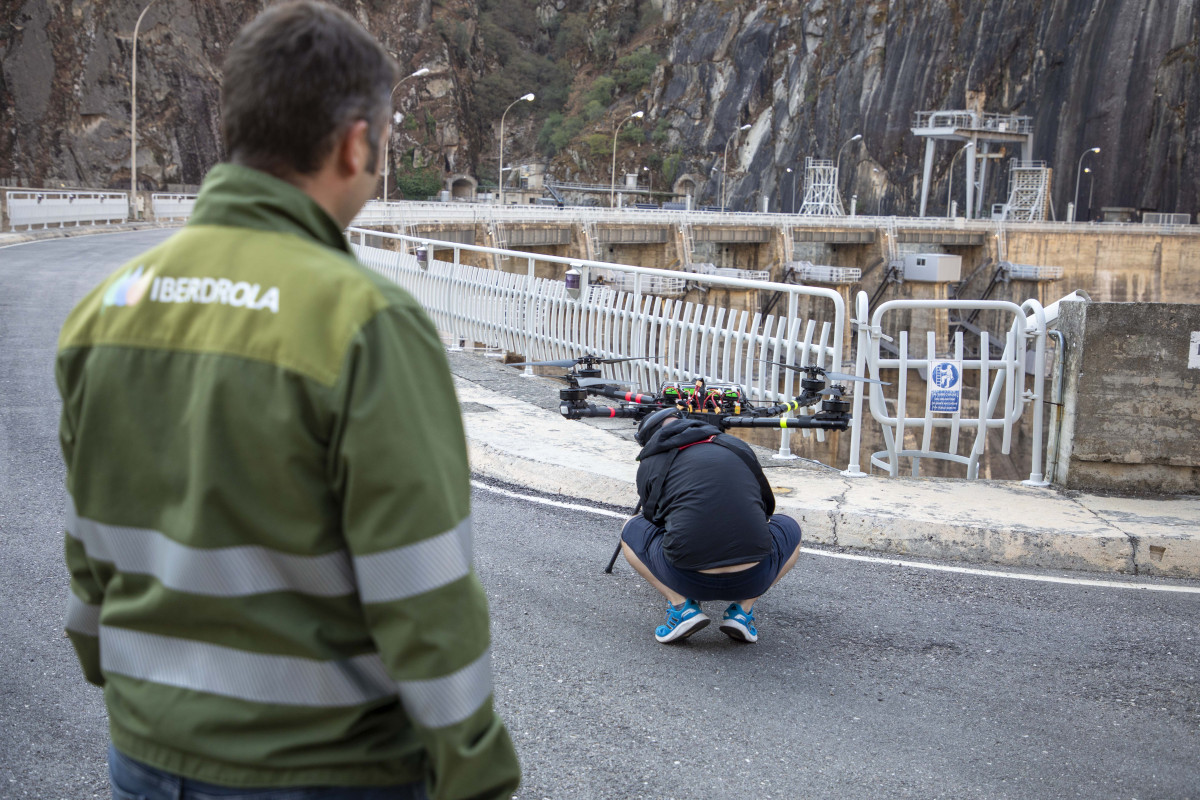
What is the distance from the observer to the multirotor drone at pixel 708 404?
222 inches

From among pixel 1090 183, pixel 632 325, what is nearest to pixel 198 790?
pixel 632 325

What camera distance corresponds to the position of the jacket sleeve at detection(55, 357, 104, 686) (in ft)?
5.56

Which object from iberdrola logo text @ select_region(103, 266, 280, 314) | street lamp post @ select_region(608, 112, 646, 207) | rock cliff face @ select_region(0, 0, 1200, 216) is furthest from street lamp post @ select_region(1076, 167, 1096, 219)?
iberdrola logo text @ select_region(103, 266, 280, 314)

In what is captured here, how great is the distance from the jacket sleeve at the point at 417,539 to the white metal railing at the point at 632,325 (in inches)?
227

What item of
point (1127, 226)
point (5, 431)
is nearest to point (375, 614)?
point (5, 431)

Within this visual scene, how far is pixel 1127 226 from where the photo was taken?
186ft

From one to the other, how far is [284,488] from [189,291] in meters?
0.34

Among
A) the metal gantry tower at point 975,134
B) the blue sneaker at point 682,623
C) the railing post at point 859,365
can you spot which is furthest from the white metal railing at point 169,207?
the metal gantry tower at point 975,134

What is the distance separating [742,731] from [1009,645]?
5.23 ft

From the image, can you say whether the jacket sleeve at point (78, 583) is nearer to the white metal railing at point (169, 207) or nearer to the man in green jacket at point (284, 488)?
the man in green jacket at point (284, 488)

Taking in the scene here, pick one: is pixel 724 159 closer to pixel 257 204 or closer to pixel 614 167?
pixel 614 167

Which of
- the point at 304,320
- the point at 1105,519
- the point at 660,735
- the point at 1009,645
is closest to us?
the point at 304,320

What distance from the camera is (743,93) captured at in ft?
327

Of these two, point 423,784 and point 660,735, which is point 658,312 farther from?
point 423,784
